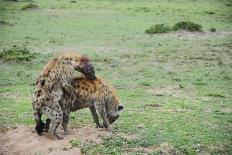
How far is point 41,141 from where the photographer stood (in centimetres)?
918

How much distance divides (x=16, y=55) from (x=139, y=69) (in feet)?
15.0

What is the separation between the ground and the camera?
9594 mm

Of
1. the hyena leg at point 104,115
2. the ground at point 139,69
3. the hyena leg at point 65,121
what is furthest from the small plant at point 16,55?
the hyena leg at point 104,115

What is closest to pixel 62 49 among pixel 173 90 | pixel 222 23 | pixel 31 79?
pixel 31 79

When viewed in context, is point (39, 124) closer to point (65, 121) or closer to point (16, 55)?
point (65, 121)

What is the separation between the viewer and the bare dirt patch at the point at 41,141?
882 centimetres

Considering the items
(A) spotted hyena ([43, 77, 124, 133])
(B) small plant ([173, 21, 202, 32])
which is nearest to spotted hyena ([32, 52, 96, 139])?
(A) spotted hyena ([43, 77, 124, 133])

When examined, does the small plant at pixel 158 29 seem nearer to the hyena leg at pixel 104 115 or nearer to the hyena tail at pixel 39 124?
the hyena leg at pixel 104 115

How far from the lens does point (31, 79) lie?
15656 mm

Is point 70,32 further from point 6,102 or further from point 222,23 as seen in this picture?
point 6,102

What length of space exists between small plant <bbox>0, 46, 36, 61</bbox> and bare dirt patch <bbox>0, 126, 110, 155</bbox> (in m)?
8.30

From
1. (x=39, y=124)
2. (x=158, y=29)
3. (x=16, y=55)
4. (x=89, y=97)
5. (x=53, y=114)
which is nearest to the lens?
(x=53, y=114)

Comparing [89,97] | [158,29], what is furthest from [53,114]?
[158,29]

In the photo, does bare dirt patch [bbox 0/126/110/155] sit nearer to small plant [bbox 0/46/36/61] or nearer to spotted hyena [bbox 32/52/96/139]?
spotted hyena [bbox 32/52/96/139]
